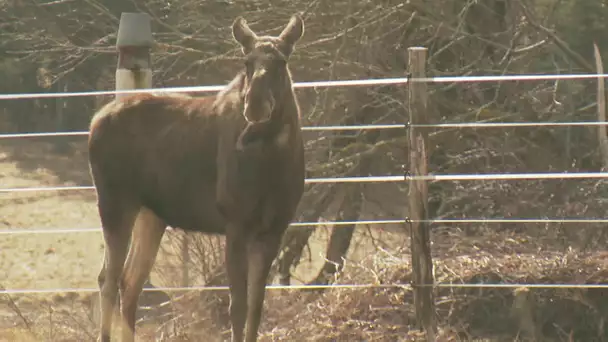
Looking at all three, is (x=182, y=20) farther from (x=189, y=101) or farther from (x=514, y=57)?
(x=189, y=101)

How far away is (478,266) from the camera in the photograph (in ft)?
21.3

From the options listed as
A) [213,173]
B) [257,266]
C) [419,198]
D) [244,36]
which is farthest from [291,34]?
[419,198]

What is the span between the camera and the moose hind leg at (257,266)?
187 inches

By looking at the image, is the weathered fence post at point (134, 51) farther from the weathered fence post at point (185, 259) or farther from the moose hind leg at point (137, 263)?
the weathered fence post at point (185, 259)

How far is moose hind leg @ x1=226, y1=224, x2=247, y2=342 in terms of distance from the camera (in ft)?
15.3

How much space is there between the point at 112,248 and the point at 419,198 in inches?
64.6

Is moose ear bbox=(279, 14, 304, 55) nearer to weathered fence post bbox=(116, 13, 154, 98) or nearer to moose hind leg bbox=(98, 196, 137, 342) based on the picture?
moose hind leg bbox=(98, 196, 137, 342)

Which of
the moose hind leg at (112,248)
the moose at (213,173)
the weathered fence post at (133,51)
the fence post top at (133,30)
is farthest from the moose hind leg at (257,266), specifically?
the fence post top at (133,30)

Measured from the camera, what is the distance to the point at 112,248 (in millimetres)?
5219

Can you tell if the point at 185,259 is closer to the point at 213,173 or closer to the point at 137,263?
the point at 137,263

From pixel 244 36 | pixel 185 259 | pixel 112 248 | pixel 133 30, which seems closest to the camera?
pixel 244 36

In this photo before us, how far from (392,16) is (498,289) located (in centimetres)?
286

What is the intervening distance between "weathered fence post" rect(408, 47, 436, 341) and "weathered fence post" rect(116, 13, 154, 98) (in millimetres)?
1524

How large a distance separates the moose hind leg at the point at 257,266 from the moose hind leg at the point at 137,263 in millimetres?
826
